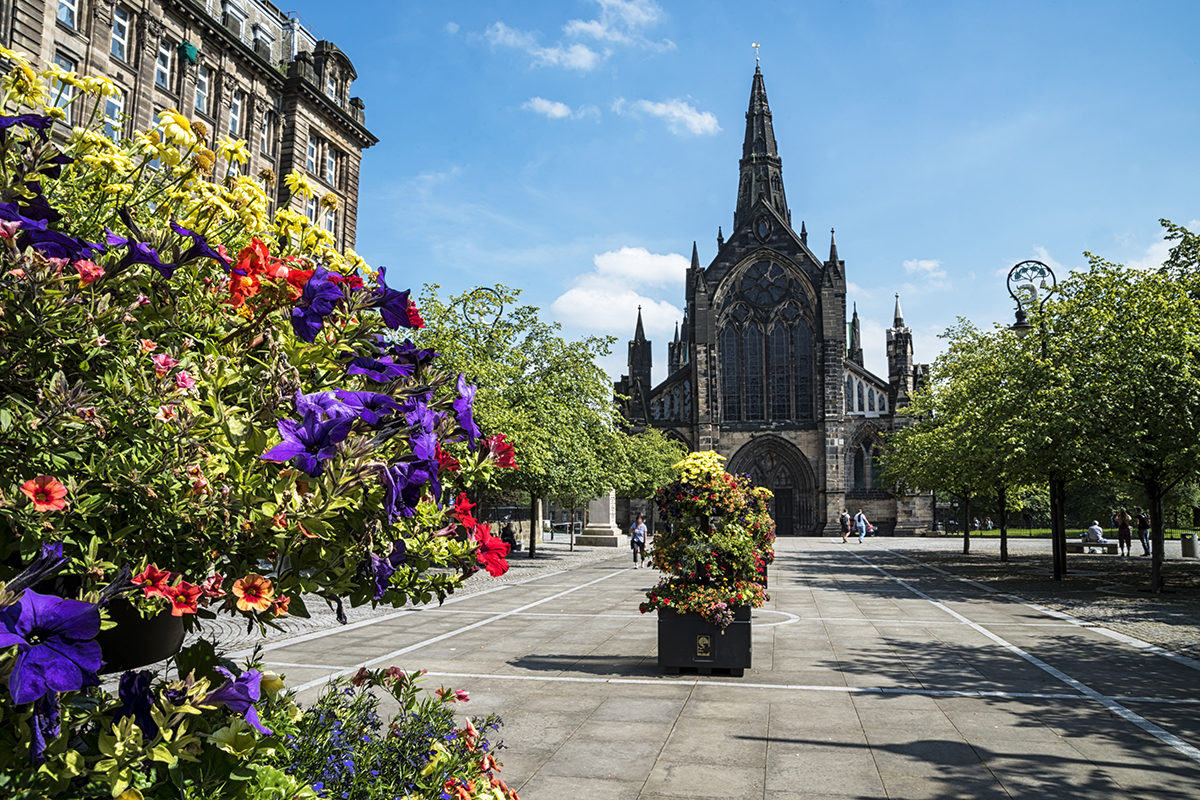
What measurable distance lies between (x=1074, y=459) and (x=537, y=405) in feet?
54.8

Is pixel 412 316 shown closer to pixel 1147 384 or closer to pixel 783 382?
pixel 1147 384

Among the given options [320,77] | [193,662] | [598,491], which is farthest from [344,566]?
[320,77]

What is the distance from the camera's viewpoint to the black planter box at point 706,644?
9.23 metres

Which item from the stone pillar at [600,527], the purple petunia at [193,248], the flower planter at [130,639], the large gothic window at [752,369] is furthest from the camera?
the large gothic window at [752,369]

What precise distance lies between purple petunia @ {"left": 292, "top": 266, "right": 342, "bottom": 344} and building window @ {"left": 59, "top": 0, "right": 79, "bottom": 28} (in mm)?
29487

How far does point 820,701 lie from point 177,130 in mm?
7533

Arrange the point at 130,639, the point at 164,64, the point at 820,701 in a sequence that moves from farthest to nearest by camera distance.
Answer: the point at 164,64 < the point at 820,701 < the point at 130,639

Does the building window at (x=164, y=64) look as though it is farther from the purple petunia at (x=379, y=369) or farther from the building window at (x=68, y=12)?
the purple petunia at (x=379, y=369)

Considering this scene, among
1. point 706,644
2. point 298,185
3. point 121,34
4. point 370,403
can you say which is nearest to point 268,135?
point 121,34

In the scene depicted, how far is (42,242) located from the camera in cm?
180

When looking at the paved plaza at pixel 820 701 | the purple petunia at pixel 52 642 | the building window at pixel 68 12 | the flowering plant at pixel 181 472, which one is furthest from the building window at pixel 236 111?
the purple petunia at pixel 52 642

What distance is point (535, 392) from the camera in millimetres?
29516

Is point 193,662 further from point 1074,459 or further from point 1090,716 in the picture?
point 1074,459

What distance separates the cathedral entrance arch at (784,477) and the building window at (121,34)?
4775 cm
